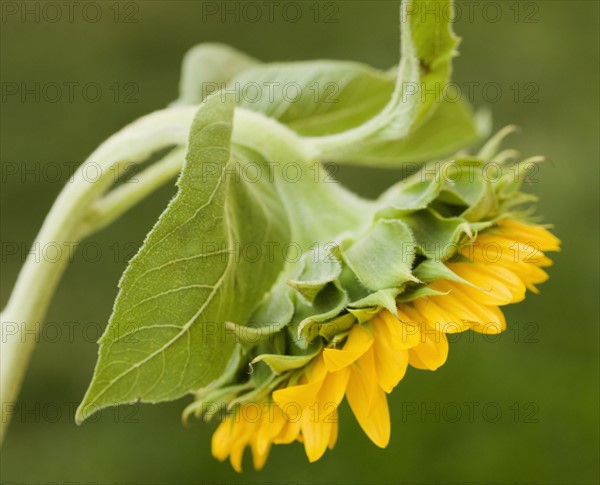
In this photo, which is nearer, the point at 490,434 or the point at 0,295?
the point at 490,434

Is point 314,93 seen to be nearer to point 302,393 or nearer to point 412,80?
point 412,80

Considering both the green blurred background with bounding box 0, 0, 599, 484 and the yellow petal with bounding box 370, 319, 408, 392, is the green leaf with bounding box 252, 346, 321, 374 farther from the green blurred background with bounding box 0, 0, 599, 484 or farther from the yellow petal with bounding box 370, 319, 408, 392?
the green blurred background with bounding box 0, 0, 599, 484

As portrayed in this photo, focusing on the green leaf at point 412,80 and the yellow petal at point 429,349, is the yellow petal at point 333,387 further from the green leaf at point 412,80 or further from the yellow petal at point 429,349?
the green leaf at point 412,80

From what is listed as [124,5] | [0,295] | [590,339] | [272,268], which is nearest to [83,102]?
[124,5]

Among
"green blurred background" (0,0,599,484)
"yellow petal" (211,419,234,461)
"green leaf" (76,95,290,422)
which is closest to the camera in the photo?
"green leaf" (76,95,290,422)

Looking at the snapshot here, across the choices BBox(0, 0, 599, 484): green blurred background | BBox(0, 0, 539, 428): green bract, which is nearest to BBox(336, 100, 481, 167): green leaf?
BBox(0, 0, 539, 428): green bract

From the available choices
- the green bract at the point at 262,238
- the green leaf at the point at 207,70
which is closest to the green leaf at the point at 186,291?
the green bract at the point at 262,238

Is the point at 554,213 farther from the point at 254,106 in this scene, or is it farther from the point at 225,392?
the point at 225,392
